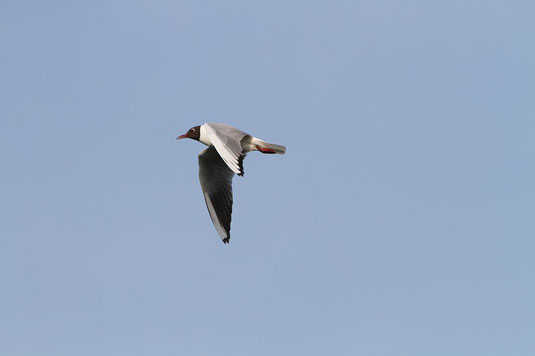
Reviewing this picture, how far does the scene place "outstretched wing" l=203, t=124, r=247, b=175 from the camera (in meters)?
11.4

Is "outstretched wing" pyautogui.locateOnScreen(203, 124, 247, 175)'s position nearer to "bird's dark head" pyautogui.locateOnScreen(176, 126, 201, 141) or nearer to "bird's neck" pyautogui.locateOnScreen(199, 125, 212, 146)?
"bird's neck" pyautogui.locateOnScreen(199, 125, 212, 146)

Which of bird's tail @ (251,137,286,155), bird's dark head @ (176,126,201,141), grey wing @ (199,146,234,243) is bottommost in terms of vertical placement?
grey wing @ (199,146,234,243)

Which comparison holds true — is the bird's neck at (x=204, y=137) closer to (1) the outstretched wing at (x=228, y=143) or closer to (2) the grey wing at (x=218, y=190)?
(1) the outstretched wing at (x=228, y=143)

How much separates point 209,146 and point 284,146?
1499mm

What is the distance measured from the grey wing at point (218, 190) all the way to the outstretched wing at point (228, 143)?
6.42ft

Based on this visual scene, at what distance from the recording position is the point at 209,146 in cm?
1453

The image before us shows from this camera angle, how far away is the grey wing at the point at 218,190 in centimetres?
1498

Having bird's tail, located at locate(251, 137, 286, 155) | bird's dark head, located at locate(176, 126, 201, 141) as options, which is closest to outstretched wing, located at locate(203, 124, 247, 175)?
bird's tail, located at locate(251, 137, 286, 155)

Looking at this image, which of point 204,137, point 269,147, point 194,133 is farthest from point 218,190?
point 269,147

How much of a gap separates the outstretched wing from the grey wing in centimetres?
196

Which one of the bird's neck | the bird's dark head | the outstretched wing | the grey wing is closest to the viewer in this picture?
the outstretched wing

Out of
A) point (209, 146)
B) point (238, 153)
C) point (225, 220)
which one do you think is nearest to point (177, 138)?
point (209, 146)

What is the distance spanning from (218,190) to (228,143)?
2.98m

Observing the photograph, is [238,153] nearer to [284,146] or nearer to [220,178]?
[284,146]
